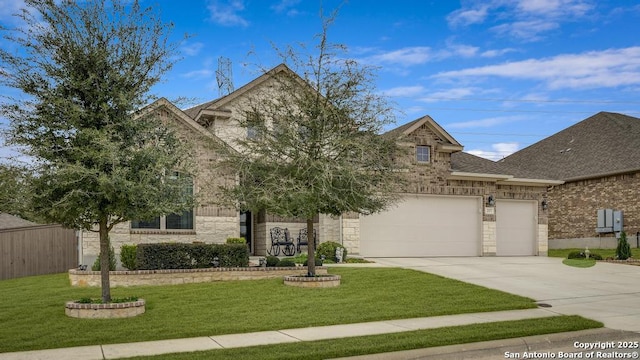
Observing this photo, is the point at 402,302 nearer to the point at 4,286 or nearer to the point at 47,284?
the point at 47,284

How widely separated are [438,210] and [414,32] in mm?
8819

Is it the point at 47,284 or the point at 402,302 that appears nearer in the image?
the point at 402,302

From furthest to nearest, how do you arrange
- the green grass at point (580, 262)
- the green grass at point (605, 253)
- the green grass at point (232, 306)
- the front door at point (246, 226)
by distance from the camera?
the green grass at point (605, 253)
the front door at point (246, 226)
the green grass at point (580, 262)
the green grass at point (232, 306)

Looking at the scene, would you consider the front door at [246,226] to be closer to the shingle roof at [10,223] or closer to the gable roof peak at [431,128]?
the gable roof peak at [431,128]

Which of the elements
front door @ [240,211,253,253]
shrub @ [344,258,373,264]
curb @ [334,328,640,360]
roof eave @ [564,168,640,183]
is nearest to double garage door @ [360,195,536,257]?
shrub @ [344,258,373,264]

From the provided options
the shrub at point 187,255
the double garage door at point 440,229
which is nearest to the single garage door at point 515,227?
the double garage door at point 440,229

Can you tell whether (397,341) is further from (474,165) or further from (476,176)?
(474,165)

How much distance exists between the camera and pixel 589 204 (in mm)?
31156

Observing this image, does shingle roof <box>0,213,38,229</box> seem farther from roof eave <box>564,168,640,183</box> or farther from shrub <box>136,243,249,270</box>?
roof eave <box>564,168,640,183</box>

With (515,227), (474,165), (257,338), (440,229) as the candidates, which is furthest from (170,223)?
(515,227)

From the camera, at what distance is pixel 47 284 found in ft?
56.0

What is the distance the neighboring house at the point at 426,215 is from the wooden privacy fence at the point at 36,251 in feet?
13.5

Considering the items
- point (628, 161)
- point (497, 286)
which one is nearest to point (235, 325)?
point (497, 286)

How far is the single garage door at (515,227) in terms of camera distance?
2705cm
